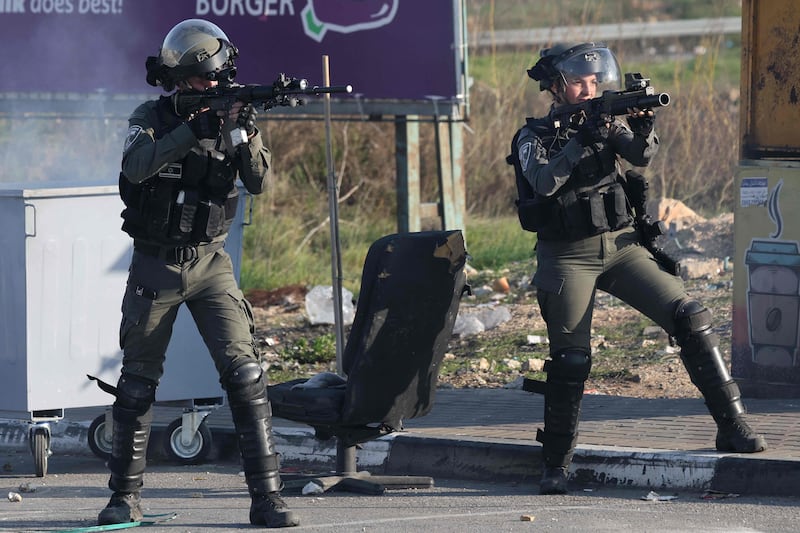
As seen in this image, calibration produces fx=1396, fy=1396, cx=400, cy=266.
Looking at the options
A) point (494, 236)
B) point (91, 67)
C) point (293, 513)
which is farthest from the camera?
point (494, 236)

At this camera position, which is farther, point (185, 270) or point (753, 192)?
point (753, 192)

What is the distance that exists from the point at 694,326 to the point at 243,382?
1.80 metres

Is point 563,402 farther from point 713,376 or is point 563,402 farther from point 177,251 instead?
point 177,251

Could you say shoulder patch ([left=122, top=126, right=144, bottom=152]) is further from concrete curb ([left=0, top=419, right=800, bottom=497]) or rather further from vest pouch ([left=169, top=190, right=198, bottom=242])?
concrete curb ([left=0, top=419, right=800, bottom=497])

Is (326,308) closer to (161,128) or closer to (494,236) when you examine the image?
(494,236)

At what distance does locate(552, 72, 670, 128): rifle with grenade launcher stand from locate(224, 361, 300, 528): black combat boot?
158 cm

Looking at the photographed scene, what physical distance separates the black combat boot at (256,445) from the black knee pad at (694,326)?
169 cm

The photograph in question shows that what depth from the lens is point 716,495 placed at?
5.48 m

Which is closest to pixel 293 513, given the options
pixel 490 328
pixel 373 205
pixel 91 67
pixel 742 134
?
pixel 742 134

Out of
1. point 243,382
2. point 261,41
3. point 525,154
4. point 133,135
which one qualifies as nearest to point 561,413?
A: point 525,154

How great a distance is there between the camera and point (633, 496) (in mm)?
5562

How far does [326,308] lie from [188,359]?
3385 mm

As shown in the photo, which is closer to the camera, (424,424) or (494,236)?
(424,424)

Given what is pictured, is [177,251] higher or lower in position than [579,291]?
higher
